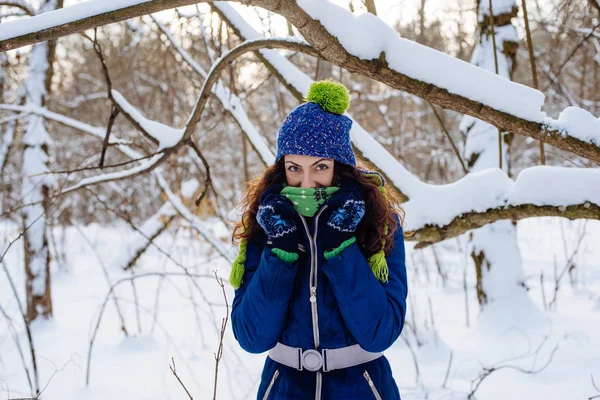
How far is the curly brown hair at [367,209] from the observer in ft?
4.67

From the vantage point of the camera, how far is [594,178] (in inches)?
74.0

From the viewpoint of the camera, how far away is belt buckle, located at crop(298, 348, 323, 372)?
1305 mm

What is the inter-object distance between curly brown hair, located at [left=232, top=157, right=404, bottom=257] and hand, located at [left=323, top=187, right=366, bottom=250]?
0.11m

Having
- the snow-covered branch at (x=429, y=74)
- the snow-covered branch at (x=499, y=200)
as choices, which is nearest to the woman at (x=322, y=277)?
the snow-covered branch at (x=429, y=74)

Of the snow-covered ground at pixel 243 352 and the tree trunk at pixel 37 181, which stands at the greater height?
the tree trunk at pixel 37 181

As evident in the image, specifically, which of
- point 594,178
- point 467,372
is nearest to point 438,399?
point 467,372

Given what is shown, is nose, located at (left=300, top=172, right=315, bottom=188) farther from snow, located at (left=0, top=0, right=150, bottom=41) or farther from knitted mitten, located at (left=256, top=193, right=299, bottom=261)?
snow, located at (left=0, top=0, right=150, bottom=41)

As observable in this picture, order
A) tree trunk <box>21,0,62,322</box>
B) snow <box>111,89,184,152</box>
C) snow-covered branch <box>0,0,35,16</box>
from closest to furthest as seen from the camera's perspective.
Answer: snow <box>111,89,184,152</box> → snow-covered branch <box>0,0,35,16</box> → tree trunk <box>21,0,62,322</box>

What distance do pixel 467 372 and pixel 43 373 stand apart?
9.45 ft

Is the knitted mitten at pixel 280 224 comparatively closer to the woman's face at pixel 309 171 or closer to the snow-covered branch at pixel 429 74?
the woman's face at pixel 309 171

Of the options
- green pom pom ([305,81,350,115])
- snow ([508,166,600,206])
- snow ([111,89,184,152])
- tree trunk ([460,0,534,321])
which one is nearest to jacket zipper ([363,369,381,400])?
green pom pom ([305,81,350,115])

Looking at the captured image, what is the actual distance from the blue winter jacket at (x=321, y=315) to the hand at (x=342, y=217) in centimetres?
4

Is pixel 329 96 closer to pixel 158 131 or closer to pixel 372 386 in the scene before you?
pixel 372 386

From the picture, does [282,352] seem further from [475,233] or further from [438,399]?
[475,233]
